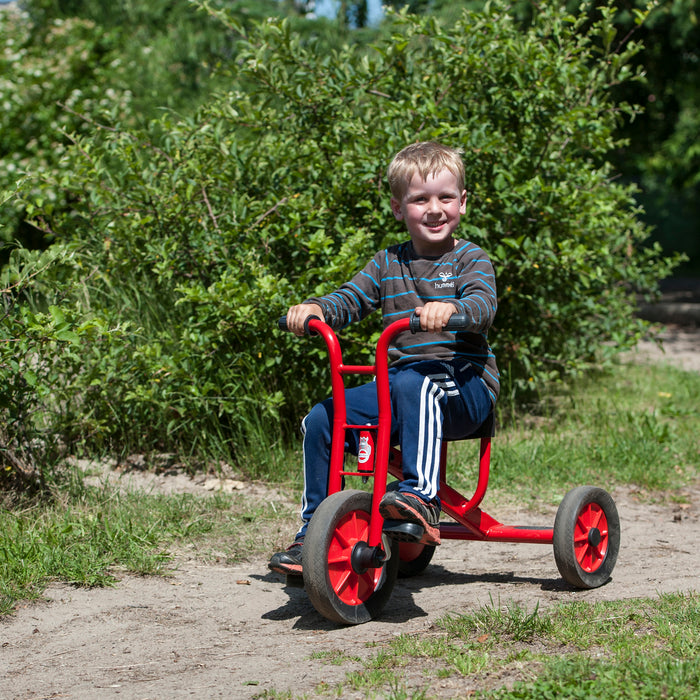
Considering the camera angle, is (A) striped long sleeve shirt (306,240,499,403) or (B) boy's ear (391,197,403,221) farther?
(B) boy's ear (391,197,403,221)

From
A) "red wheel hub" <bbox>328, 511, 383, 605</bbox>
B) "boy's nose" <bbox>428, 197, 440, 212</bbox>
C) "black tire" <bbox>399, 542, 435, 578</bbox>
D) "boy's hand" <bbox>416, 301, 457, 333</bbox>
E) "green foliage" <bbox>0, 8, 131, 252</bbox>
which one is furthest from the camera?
"green foliage" <bbox>0, 8, 131, 252</bbox>

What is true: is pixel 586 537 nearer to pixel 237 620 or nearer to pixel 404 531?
pixel 404 531

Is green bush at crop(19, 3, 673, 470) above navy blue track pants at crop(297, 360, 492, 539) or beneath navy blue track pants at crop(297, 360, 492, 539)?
above

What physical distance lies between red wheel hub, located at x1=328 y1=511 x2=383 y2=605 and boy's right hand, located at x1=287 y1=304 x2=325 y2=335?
67cm

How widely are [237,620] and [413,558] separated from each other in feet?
2.81

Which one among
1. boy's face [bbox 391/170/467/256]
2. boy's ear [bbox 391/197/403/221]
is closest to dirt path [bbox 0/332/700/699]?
boy's face [bbox 391/170/467/256]

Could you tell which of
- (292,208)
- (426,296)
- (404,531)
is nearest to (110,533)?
(404,531)

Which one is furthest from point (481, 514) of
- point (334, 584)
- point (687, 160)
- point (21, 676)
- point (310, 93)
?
point (687, 160)

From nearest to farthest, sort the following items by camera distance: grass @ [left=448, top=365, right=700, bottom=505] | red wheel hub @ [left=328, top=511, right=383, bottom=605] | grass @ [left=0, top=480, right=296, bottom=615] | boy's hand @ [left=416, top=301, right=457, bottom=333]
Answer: boy's hand @ [left=416, top=301, right=457, bottom=333] < red wheel hub @ [left=328, top=511, right=383, bottom=605] < grass @ [left=0, top=480, right=296, bottom=615] < grass @ [left=448, top=365, right=700, bottom=505]

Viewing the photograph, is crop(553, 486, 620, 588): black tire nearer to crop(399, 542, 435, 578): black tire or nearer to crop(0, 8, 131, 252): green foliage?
crop(399, 542, 435, 578): black tire

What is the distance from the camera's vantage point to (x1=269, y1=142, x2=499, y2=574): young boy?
119 inches

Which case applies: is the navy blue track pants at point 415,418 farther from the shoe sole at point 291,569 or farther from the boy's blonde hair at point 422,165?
the boy's blonde hair at point 422,165

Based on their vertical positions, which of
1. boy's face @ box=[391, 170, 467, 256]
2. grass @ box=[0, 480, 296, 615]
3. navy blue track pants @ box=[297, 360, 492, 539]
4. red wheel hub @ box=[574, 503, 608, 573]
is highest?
boy's face @ box=[391, 170, 467, 256]

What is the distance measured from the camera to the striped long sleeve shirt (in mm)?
3301
